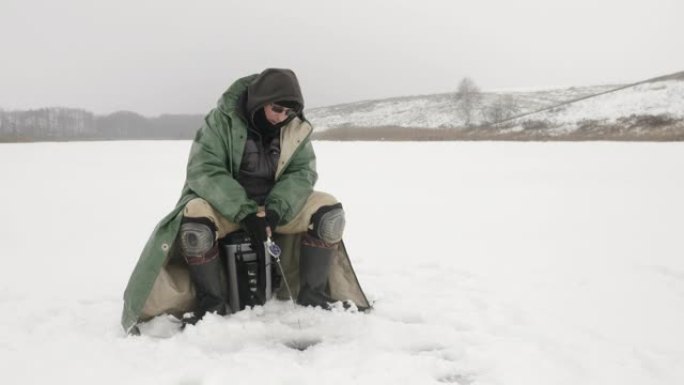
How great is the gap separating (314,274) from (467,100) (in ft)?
180

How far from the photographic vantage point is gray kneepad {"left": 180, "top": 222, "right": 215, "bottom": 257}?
280 centimetres

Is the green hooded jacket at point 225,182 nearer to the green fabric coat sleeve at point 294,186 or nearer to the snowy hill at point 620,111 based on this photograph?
the green fabric coat sleeve at point 294,186

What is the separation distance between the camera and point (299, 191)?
3.10m

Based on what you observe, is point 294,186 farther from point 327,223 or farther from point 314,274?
point 314,274

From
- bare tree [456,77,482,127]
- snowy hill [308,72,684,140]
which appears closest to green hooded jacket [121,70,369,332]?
snowy hill [308,72,684,140]

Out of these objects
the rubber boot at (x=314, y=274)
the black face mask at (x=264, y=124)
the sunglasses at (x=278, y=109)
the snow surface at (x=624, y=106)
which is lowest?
the rubber boot at (x=314, y=274)

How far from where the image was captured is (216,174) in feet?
9.73

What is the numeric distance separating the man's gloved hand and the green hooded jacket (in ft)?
0.13

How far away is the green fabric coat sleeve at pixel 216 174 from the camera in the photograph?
2.90 meters

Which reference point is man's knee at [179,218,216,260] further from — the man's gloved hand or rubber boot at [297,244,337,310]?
rubber boot at [297,244,337,310]

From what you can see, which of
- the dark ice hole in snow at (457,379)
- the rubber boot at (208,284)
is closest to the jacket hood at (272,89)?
the rubber boot at (208,284)

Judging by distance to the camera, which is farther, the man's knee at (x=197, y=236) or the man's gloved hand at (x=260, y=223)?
the man's gloved hand at (x=260, y=223)

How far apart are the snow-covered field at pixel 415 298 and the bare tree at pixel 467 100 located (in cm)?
4796

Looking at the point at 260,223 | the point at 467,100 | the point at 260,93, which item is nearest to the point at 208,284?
the point at 260,223
